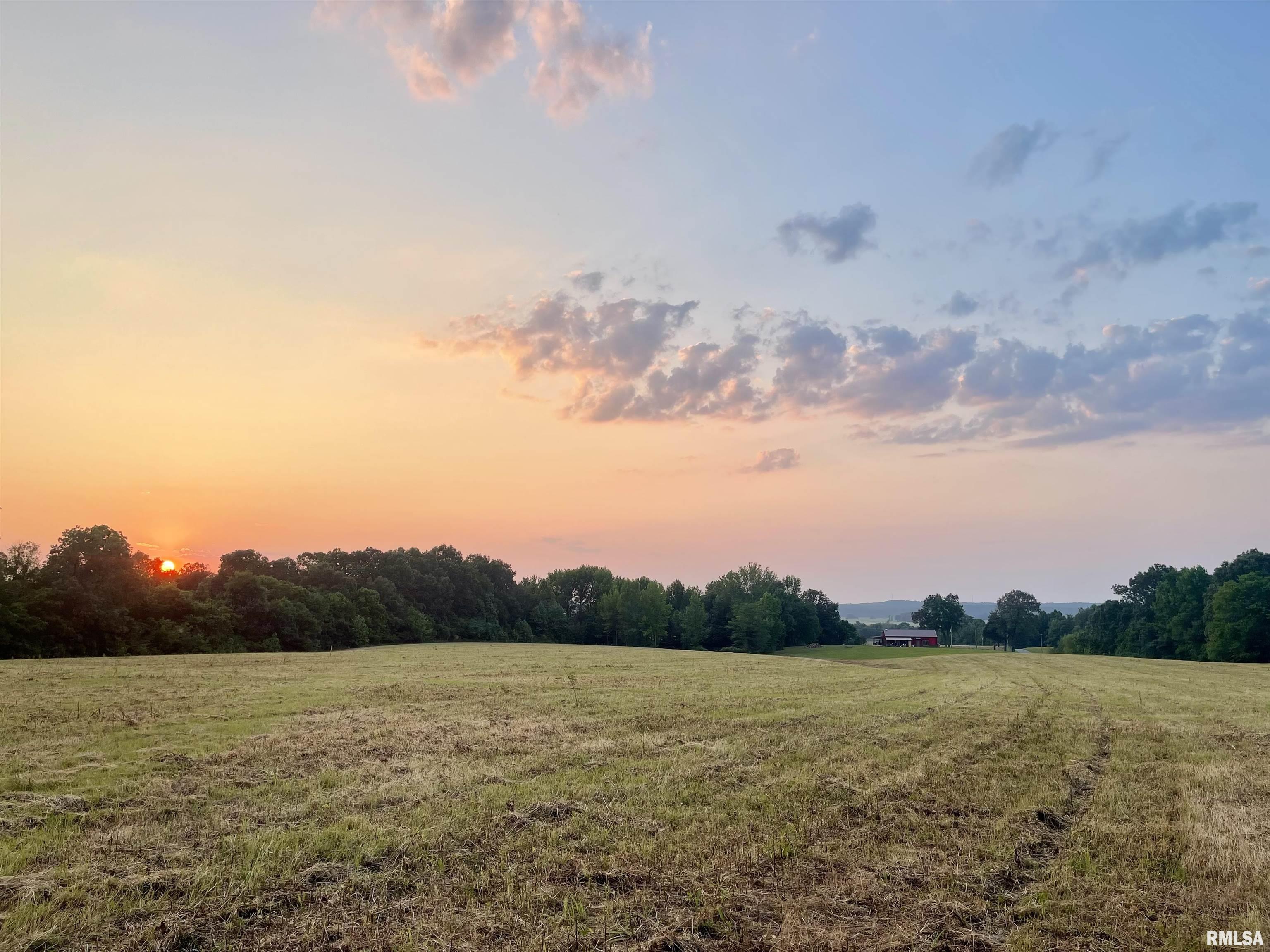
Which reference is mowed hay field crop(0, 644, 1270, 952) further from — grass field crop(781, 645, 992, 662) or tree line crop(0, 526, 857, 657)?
grass field crop(781, 645, 992, 662)

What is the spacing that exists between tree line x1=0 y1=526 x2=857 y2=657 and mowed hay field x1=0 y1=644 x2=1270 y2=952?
47294mm

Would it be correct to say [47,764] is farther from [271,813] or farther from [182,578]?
[182,578]

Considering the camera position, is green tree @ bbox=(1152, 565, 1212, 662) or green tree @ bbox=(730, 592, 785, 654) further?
green tree @ bbox=(730, 592, 785, 654)

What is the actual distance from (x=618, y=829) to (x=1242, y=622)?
102846mm

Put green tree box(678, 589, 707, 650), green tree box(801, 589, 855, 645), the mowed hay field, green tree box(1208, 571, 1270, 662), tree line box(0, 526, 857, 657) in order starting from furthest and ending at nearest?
green tree box(801, 589, 855, 645)
green tree box(678, 589, 707, 650)
green tree box(1208, 571, 1270, 662)
tree line box(0, 526, 857, 657)
the mowed hay field

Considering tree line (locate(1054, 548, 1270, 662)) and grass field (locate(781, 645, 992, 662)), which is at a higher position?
tree line (locate(1054, 548, 1270, 662))

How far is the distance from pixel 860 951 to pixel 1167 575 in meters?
131

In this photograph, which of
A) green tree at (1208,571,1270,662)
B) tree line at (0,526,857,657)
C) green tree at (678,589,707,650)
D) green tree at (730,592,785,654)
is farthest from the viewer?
green tree at (678,589,707,650)

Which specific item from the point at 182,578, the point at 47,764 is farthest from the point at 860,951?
the point at 182,578

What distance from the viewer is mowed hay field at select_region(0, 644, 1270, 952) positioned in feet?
21.3

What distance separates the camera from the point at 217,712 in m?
18.7

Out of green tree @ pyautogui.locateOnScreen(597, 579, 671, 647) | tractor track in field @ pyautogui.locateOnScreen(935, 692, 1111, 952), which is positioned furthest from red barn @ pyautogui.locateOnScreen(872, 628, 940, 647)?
tractor track in field @ pyautogui.locateOnScreen(935, 692, 1111, 952)

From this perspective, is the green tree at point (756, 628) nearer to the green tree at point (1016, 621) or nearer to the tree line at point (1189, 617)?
the tree line at point (1189, 617)

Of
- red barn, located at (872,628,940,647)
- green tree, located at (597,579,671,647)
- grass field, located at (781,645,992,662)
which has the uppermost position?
green tree, located at (597,579,671,647)
